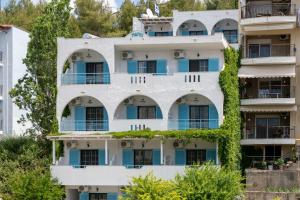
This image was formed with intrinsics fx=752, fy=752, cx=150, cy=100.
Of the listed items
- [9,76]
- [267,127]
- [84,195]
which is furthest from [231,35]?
[9,76]

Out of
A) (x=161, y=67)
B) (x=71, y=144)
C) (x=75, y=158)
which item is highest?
(x=161, y=67)

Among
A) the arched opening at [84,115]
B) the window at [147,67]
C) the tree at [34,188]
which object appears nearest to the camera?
the tree at [34,188]

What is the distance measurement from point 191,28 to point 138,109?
11.2 meters

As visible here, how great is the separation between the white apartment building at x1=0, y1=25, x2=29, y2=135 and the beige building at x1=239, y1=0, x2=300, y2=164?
20.1 metres

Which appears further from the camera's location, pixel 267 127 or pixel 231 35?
pixel 231 35

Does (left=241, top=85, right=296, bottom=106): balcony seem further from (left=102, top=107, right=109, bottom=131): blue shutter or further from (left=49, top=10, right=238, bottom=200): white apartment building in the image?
(left=102, top=107, right=109, bottom=131): blue shutter

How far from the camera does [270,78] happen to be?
53156 millimetres

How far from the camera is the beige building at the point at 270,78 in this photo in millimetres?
51594

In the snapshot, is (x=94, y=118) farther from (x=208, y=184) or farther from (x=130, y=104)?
(x=208, y=184)

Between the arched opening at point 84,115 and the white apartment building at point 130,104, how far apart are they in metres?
0.07

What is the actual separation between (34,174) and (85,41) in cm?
922

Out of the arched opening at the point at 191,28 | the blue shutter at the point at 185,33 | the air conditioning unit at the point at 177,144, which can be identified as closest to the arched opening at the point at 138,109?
the air conditioning unit at the point at 177,144

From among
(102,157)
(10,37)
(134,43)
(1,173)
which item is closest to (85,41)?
(134,43)

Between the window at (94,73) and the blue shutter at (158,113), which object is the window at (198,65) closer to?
the blue shutter at (158,113)
